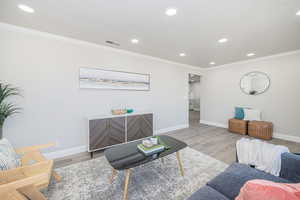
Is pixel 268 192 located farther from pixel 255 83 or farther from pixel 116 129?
pixel 255 83

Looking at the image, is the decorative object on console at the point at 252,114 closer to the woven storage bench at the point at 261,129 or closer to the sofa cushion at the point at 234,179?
the woven storage bench at the point at 261,129

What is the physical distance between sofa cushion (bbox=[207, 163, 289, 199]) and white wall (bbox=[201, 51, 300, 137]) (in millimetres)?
3533

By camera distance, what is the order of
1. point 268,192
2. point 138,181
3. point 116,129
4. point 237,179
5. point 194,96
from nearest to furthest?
point 268,192 → point 237,179 → point 138,181 → point 116,129 → point 194,96

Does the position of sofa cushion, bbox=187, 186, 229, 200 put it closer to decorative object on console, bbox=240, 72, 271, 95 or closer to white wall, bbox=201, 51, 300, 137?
white wall, bbox=201, 51, 300, 137

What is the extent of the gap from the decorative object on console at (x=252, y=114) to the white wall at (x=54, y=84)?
3835 mm

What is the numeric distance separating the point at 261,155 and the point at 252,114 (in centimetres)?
314

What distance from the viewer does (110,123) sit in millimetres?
2773

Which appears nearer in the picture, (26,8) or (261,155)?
(261,155)

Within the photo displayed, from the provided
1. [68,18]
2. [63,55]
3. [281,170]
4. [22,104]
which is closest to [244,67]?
[281,170]

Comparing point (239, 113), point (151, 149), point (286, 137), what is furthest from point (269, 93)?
point (151, 149)

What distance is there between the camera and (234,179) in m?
1.23

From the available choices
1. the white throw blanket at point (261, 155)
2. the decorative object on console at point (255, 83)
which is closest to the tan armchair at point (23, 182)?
the white throw blanket at point (261, 155)

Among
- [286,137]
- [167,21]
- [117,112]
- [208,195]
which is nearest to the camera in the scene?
[208,195]

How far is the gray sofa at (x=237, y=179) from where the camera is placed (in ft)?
3.48
